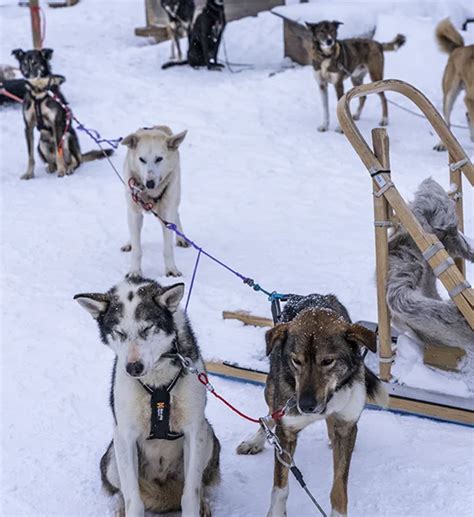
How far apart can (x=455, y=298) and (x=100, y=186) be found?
484 centimetres

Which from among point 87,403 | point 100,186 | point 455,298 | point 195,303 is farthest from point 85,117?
point 455,298

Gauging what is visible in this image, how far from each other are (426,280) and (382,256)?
44cm

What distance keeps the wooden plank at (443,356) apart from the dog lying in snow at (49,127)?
4941 millimetres

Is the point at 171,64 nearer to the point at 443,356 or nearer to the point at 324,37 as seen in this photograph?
the point at 324,37

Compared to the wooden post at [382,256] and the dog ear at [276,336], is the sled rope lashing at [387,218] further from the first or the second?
the dog ear at [276,336]

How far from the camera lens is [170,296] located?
103 inches

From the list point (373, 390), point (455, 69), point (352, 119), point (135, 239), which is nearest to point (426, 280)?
point (352, 119)

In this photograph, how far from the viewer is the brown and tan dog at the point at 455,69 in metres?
8.05

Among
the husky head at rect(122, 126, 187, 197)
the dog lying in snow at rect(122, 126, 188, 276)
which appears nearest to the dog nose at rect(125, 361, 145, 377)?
the dog lying in snow at rect(122, 126, 188, 276)

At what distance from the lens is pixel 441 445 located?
3.23 meters

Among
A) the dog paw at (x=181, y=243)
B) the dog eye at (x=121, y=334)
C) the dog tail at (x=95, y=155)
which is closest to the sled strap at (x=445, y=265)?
the dog eye at (x=121, y=334)

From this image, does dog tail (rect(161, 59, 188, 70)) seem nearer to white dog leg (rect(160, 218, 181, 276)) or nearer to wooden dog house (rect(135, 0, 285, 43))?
wooden dog house (rect(135, 0, 285, 43))

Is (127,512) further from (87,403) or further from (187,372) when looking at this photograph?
(87,403)

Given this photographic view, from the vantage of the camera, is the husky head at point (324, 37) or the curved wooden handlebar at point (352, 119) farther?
the husky head at point (324, 37)
